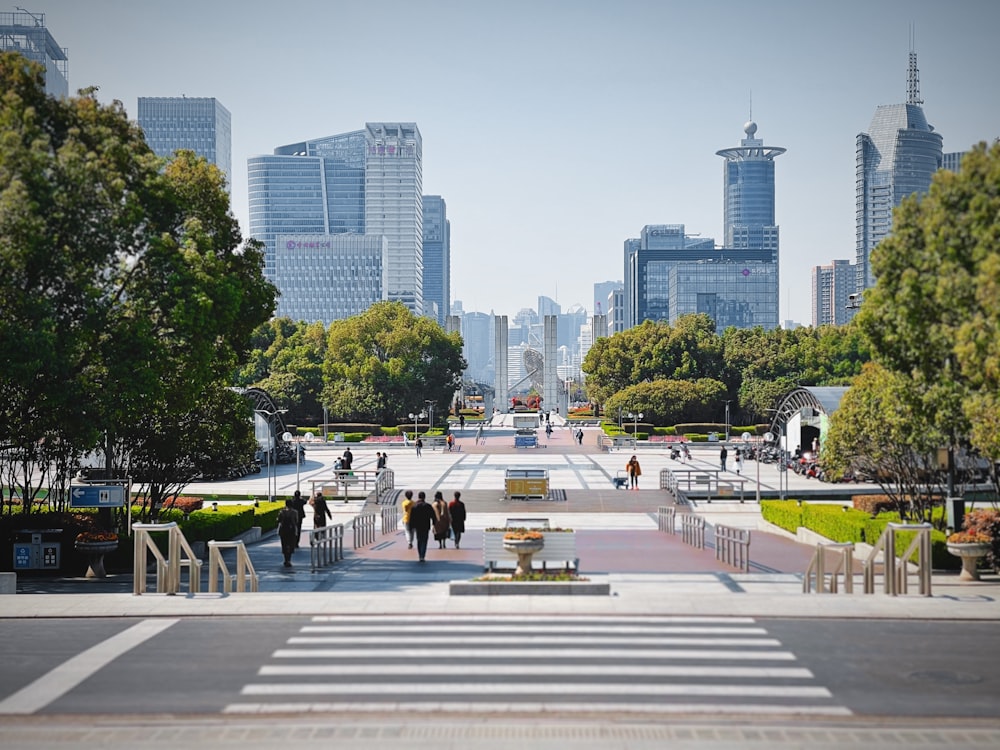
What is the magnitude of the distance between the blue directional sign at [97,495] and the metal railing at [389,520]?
11053 mm

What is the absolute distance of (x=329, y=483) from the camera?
50.1m

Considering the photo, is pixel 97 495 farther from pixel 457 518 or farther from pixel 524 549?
pixel 524 549

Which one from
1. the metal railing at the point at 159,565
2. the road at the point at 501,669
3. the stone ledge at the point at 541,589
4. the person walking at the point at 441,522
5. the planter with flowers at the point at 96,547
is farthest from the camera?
the person walking at the point at 441,522

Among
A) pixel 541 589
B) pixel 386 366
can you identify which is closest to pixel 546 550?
pixel 541 589

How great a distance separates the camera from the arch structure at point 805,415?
57312mm

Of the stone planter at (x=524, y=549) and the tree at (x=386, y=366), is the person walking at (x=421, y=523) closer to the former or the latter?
the stone planter at (x=524, y=549)

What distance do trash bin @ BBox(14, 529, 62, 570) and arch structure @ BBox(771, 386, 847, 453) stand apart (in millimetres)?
41078

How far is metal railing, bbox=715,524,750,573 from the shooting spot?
82.5 ft

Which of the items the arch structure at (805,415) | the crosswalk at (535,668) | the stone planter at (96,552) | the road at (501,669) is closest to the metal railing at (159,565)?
the road at (501,669)

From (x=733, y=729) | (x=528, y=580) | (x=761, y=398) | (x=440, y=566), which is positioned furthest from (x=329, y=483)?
(x=761, y=398)

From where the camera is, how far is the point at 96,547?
78.6 feet

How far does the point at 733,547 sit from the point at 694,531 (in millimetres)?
4761

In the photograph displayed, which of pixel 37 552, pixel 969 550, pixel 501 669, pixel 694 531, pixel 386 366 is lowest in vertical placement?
pixel 694 531

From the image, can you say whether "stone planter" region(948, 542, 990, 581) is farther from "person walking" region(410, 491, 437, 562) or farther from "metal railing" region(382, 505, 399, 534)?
"metal railing" region(382, 505, 399, 534)
